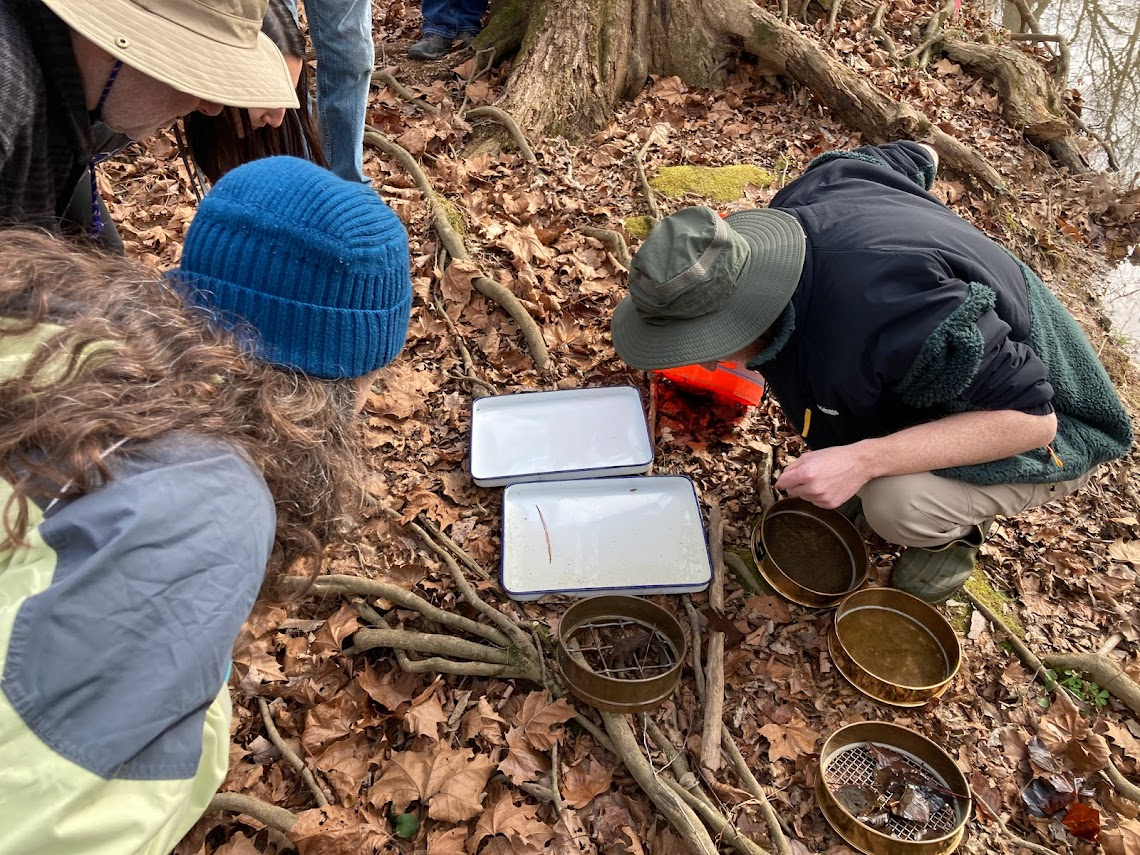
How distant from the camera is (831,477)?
278 centimetres

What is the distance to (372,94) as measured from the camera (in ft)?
19.3

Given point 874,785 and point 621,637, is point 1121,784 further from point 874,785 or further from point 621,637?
point 621,637

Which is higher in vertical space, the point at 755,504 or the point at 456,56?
the point at 456,56

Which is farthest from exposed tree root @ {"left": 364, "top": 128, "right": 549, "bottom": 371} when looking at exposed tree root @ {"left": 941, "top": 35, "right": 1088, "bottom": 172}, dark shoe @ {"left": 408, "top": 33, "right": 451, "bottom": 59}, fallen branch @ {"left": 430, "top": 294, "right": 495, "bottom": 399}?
exposed tree root @ {"left": 941, "top": 35, "right": 1088, "bottom": 172}

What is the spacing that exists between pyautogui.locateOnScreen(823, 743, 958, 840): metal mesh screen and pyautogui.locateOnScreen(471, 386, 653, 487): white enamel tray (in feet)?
4.84

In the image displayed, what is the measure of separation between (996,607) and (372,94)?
220 inches

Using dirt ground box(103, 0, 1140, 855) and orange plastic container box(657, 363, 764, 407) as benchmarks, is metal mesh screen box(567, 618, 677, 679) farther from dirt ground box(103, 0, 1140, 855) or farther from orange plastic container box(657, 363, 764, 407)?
orange plastic container box(657, 363, 764, 407)

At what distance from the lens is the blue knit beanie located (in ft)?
5.20

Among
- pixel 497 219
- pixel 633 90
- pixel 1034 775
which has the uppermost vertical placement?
pixel 633 90

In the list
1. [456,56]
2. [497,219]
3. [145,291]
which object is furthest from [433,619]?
[456,56]

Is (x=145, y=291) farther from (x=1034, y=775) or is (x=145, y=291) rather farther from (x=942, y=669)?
(x=1034, y=775)

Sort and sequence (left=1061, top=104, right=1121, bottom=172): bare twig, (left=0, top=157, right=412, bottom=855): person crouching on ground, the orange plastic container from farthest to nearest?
(left=1061, top=104, right=1121, bottom=172): bare twig
the orange plastic container
(left=0, top=157, right=412, bottom=855): person crouching on ground

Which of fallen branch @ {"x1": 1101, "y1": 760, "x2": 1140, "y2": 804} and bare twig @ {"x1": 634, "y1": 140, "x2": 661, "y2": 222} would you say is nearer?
fallen branch @ {"x1": 1101, "y1": 760, "x2": 1140, "y2": 804}

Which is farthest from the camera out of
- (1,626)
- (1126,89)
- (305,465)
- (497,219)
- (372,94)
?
(1126,89)
